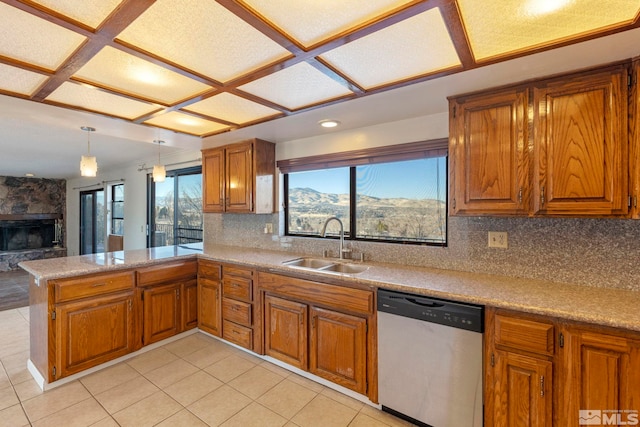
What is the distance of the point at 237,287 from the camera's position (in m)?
2.75

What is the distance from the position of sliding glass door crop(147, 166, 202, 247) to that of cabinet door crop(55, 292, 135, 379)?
6.03ft

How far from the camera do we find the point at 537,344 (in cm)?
146

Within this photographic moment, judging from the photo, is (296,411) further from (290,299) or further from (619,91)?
(619,91)

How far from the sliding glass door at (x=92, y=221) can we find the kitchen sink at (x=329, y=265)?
5.65 meters

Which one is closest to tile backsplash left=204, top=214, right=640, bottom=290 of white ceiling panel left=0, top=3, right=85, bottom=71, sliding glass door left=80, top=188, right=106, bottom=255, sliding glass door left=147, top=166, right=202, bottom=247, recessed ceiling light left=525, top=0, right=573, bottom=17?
recessed ceiling light left=525, top=0, right=573, bottom=17

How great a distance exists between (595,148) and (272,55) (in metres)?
1.78

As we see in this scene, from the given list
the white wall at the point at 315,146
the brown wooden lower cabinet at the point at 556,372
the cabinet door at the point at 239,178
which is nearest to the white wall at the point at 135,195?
the white wall at the point at 315,146

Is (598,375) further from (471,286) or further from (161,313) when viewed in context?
(161,313)

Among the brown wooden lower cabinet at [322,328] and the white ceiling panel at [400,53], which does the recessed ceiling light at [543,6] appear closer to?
the white ceiling panel at [400,53]

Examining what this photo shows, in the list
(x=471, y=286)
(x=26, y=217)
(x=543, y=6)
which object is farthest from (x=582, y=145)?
(x=26, y=217)

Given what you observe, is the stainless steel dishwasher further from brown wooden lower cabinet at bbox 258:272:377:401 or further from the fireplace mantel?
the fireplace mantel

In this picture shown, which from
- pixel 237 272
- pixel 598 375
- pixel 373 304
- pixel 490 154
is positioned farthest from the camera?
pixel 237 272

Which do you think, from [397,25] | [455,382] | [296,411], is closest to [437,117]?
[397,25]

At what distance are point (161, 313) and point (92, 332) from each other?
56 centimetres
